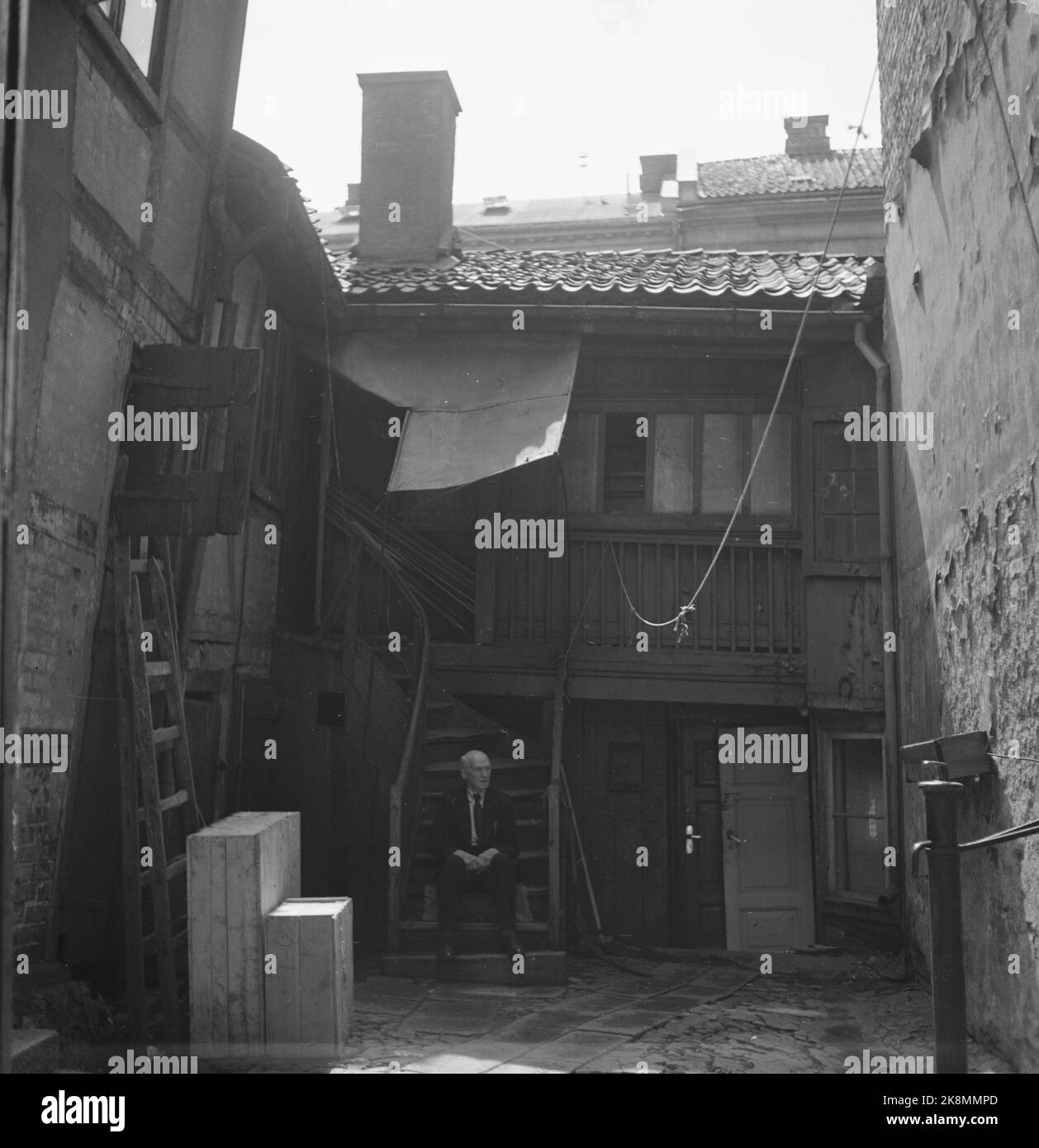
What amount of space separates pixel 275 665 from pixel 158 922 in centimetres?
390

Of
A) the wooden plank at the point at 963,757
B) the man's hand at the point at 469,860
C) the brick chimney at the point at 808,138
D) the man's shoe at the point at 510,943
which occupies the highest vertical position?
the brick chimney at the point at 808,138

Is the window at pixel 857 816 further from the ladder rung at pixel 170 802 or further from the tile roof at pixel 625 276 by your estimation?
the ladder rung at pixel 170 802

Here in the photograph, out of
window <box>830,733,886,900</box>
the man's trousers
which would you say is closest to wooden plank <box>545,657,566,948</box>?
the man's trousers

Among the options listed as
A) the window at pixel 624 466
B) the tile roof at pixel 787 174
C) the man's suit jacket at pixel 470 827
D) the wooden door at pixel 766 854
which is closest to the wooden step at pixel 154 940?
the man's suit jacket at pixel 470 827

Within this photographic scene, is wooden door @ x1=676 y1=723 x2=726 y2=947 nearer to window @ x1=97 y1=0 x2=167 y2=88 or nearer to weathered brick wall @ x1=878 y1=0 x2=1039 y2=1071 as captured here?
weathered brick wall @ x1=878 y1=0 x2=1039 y2=1071

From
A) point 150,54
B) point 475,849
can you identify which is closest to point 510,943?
point 475,849

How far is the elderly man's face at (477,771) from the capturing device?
363 inches

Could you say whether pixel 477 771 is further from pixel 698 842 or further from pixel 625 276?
pixel 625 276

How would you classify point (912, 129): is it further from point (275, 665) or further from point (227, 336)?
point (275, 665)

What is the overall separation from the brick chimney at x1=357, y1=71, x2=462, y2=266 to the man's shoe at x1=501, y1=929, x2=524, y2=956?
Result: 26.3ft

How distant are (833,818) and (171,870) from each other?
5.98 m

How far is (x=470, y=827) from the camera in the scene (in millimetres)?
9195

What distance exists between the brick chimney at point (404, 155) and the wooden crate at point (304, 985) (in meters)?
9.13
